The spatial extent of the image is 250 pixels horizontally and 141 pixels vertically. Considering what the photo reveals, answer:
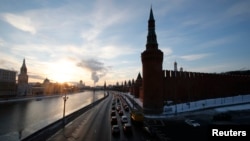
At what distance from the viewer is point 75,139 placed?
25.5m

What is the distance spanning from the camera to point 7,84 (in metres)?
123

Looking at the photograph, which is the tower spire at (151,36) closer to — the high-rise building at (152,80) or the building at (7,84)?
the high-rise building at (152,80)

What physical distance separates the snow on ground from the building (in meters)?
91.3

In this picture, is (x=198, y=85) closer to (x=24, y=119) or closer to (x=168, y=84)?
(x=168, y=84)

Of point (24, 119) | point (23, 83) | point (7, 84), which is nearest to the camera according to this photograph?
point (24, 119)

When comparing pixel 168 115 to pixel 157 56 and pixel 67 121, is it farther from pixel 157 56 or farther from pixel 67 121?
pixel 67 121

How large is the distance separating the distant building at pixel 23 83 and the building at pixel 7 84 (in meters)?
7.32

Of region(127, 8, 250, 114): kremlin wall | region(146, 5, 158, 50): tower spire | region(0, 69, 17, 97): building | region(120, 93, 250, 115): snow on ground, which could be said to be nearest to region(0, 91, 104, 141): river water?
region(127, 8, 250, 114): kremlin wall

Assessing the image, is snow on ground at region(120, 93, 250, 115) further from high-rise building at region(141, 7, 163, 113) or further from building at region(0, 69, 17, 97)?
building at region(0, 69, 17, 97)

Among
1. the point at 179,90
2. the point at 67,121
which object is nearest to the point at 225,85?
the point at 179,90

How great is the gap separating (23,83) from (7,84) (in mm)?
31562

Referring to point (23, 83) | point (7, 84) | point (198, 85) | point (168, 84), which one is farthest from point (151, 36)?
point (23, 83)

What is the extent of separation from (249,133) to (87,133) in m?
21.3

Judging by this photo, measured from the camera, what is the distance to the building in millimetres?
117500
